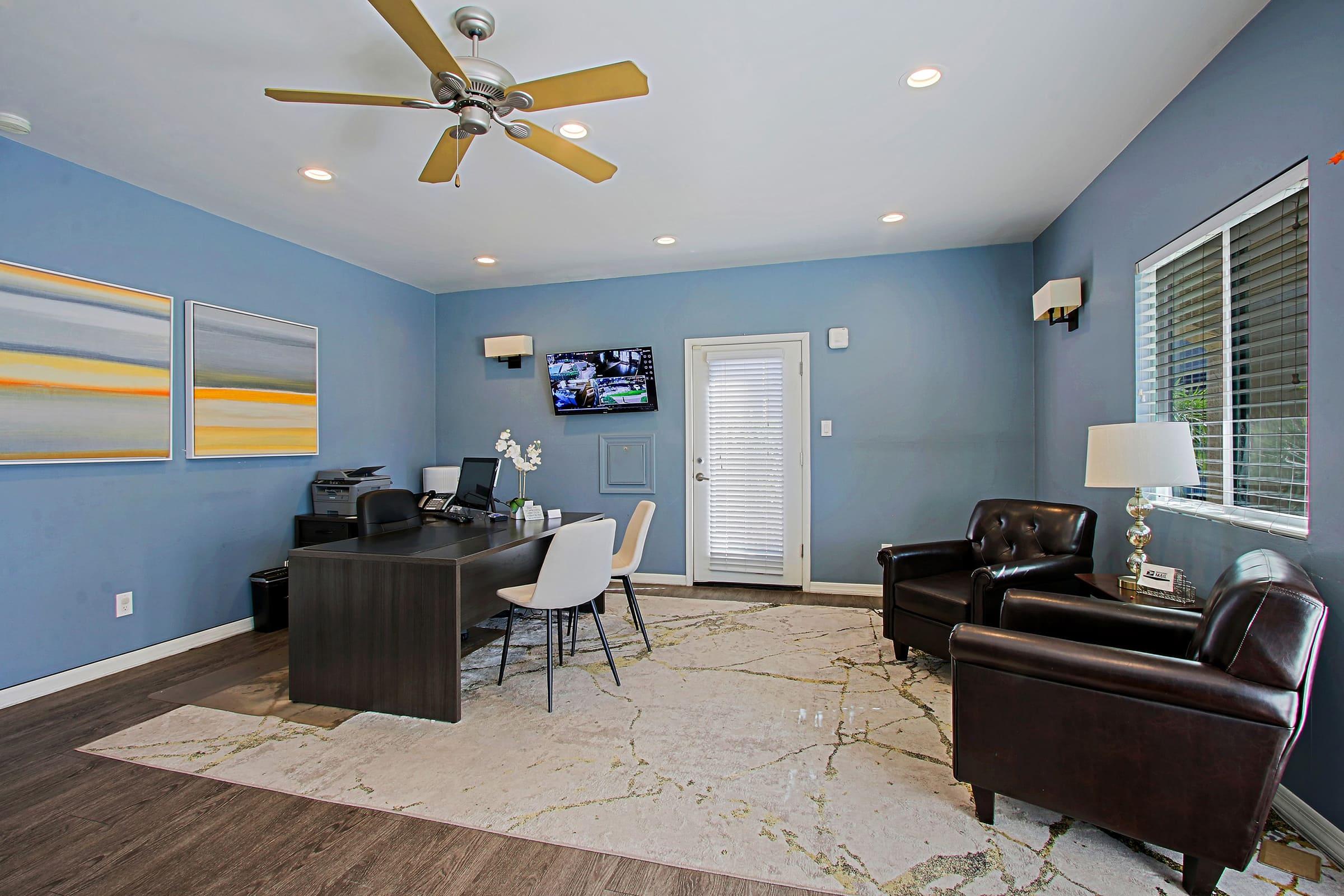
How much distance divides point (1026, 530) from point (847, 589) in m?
1.71

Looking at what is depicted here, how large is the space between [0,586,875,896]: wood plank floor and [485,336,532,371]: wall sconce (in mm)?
3681

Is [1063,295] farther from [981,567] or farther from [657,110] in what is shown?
[657,110]

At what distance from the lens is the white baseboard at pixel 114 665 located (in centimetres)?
289

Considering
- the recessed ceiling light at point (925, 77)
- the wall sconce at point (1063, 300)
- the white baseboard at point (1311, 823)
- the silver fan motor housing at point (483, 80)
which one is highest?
the recessed ceiling light at point (925, 77)

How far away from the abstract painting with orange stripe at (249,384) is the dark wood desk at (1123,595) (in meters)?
4.58

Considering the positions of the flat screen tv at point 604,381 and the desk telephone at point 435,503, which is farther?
the flat screen tv at point 604,381

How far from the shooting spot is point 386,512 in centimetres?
355

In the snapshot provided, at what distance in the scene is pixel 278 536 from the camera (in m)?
4.21

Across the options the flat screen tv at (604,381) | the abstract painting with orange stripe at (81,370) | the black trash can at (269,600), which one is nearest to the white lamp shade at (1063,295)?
the flat screen tv at (604,381)

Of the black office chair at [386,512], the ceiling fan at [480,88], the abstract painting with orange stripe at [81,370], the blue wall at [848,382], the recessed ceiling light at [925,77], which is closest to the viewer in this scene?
the ceiling fan at [480,88]

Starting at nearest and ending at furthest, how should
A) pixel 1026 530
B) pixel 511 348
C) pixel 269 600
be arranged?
pixel 1026 530
pixel 269 600
pixel 511 348

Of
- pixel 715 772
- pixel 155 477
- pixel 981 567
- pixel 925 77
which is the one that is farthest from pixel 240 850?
pixel 925 77

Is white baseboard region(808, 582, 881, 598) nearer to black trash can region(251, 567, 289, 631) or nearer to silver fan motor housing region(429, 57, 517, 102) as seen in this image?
black trash can region(251, 567, 289, 631)

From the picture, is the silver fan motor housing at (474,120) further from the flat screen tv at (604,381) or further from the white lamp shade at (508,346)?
the white lamp shade at (508,346)
